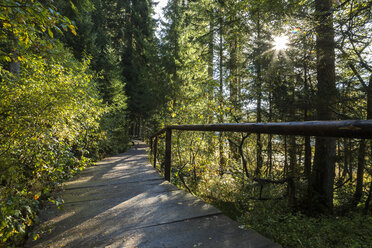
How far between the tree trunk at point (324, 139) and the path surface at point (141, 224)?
15.2ft

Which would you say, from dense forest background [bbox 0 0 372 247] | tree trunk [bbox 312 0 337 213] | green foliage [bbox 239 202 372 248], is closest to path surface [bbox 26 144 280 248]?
dense forest background [bbox 0 0 372 247]

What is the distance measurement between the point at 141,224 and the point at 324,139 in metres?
5.47

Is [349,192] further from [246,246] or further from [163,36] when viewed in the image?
[163,36]

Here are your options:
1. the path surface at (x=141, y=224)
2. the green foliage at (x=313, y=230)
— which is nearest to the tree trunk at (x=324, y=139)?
the green foliage at (x=313, y=230)

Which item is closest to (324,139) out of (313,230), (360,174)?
(360,174)

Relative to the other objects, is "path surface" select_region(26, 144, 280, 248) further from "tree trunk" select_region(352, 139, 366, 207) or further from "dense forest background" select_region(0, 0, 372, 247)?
"tree trunk" select_region(352, 139, 366, 207)

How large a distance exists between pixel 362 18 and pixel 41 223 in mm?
6830

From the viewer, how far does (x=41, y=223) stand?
1.89 meters

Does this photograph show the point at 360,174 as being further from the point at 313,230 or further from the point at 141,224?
the point at 141,224

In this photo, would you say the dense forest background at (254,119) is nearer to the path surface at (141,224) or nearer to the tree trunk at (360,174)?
the tree trunk at (360,174)

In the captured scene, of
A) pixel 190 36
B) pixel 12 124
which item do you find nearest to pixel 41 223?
pixel 12 124

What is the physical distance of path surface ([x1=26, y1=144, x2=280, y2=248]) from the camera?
4.81ft

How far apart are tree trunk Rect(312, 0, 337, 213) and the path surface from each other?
462cm

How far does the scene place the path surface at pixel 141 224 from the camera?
1.47 meters
